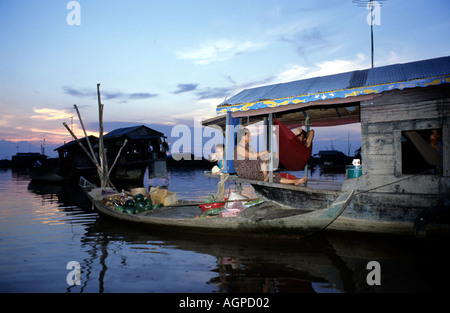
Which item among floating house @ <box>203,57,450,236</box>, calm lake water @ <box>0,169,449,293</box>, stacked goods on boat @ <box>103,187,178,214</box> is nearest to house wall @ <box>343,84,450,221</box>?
floating house @ <box>203,57,450,236</box>

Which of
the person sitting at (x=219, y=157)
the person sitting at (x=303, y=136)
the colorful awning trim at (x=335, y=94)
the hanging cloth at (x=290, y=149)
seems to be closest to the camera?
the colorful awning trim at (x=335, y=94)

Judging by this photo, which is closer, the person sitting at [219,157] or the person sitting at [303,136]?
the person sitting at [303,136]

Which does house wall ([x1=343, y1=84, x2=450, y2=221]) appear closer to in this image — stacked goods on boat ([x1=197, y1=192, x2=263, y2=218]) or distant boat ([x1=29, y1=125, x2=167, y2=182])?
stacked goods on boat ([x1=197, y1=192, x2=263, y2=218])

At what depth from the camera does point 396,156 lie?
5.91 metres

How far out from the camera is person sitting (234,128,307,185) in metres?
7.33

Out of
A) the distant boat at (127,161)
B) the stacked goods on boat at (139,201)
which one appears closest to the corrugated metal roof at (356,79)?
the stacked goods on boat at (139,201)

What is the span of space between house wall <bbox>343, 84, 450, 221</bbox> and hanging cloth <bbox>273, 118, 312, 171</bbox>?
156 centimetres

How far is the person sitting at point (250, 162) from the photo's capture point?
7.33 metres

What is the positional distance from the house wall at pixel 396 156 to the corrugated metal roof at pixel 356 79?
0.34m

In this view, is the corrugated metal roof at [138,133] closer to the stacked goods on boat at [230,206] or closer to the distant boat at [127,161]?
the distant boat at [127,161]

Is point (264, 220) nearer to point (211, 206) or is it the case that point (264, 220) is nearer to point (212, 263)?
point (212, 263)
